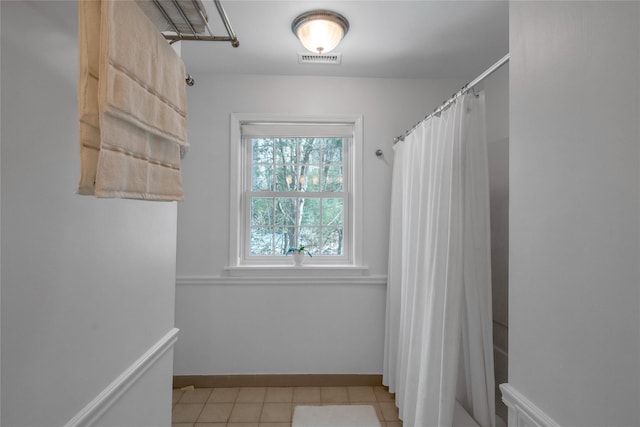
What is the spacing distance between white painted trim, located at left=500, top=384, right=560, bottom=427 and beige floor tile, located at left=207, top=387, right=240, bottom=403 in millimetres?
1880

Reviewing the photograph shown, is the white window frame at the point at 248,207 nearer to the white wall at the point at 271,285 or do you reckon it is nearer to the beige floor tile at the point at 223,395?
the white wall at the point at 271,285

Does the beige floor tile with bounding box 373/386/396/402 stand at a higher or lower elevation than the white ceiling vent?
lower

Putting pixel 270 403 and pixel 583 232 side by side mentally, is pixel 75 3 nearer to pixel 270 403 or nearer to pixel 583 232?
pixel 583 232

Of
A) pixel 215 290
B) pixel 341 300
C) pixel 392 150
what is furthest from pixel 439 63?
pixel 215 290

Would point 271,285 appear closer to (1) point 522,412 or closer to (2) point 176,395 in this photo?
(2) point 176,395

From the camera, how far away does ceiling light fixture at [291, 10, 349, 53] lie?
1.79 metres

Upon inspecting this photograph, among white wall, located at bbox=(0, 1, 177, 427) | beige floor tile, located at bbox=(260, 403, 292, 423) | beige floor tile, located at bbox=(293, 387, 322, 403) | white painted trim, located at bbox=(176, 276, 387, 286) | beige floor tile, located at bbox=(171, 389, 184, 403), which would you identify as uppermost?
white wall, located at bbox=(0, 1, 177, 427)

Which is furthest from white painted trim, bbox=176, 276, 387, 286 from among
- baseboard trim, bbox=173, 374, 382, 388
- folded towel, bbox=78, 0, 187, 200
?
folded towel, bbox=78, 0, 187, 200

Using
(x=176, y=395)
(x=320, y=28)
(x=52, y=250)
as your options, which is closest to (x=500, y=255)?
(x=320, y=28)

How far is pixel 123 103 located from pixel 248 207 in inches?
74.8

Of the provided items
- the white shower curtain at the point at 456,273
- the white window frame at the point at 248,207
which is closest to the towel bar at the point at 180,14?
the white shower curtain at the point at 456,273

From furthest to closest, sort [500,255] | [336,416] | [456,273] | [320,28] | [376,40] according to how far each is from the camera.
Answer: [336,416] < [376,40] < [500,255] < [320,28] < [456,273]

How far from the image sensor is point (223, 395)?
245cm

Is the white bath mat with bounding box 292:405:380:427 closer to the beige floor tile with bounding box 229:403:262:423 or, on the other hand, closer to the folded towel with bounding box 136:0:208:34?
the beige floor tile with bounding box 229:403:262:423
